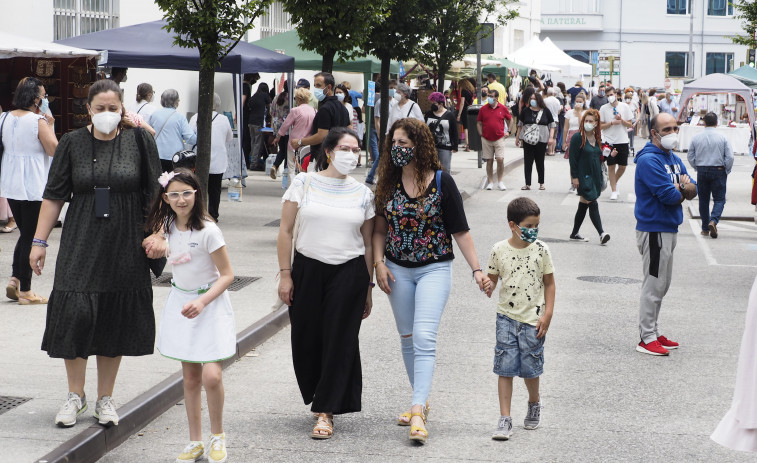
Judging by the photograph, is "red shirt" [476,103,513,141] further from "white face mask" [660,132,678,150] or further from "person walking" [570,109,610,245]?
"white face mask" [660,132,678,150]

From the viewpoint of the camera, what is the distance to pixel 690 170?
1125 inches

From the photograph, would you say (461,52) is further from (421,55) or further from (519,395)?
(519,395)

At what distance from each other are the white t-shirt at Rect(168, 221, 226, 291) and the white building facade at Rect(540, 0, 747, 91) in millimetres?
71670

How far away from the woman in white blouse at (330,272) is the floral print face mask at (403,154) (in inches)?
8.9

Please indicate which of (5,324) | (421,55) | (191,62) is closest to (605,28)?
(421,55)

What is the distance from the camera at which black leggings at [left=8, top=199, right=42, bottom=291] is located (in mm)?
9406

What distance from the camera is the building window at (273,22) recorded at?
89.7 ft

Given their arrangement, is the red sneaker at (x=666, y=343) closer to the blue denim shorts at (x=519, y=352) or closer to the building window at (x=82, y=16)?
the blue denim shorts at (x=519, y=352)

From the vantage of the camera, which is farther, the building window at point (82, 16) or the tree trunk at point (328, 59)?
the building window at point (82, 16)

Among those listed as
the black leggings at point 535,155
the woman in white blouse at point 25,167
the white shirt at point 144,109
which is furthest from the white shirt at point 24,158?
the black leggings at point 535,155

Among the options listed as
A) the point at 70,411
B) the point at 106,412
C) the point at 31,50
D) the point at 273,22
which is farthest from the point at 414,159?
the point at 273,22

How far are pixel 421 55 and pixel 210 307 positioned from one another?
65.0 ft

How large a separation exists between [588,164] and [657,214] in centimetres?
618

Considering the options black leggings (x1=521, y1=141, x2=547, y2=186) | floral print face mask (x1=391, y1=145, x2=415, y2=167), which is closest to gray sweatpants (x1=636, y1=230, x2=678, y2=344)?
floral print face mask (x1=391, y1=145, x2=415, y2=167)
